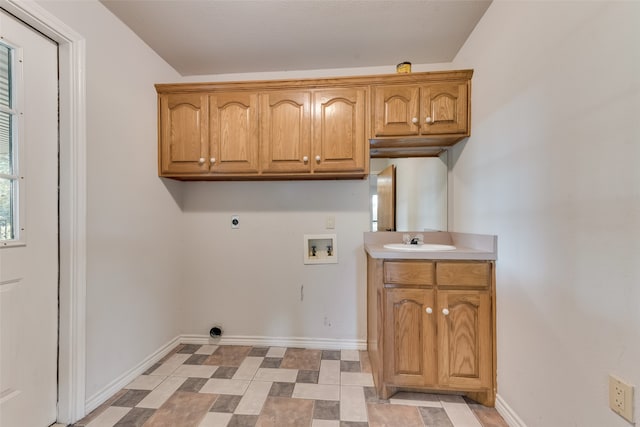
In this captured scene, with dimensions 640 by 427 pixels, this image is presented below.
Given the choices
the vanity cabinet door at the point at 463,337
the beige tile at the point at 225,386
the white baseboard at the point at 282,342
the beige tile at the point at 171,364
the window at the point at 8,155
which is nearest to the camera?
the window at the point at 8,155

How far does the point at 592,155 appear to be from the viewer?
3.26ft

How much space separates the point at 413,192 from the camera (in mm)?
2289

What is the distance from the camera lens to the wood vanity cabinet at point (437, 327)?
5.30ft

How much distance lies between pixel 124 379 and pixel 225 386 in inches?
26.6

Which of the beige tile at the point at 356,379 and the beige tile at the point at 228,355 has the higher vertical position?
the beige tile at the point at 356,379

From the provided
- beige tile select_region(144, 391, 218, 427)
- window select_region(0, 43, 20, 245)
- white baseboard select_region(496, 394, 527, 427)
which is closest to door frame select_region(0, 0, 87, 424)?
window select_region(0, 43, 20, 245)

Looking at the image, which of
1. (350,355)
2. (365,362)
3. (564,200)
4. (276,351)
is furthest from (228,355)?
(564,200)

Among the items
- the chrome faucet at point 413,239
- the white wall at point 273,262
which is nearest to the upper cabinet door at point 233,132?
the white wall at point 273,262

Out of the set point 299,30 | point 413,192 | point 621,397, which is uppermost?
point 299,30

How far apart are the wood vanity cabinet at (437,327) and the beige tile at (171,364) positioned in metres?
1.53

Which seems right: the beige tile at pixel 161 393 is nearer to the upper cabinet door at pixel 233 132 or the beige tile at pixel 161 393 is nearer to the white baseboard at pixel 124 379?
the white baseboard at pixel 124 379

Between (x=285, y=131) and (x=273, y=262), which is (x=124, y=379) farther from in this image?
(x=285, y=131)

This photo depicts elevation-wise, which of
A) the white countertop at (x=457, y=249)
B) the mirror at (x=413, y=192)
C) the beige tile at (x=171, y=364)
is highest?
the mirror at (x=413, y=192)

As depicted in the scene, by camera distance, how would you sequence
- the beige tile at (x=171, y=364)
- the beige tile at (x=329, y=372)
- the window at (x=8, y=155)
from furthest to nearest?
the beige tile at (x=171, y=364)
the beige tile at (x=329, y=372)
the window at (x=8, y=155)
